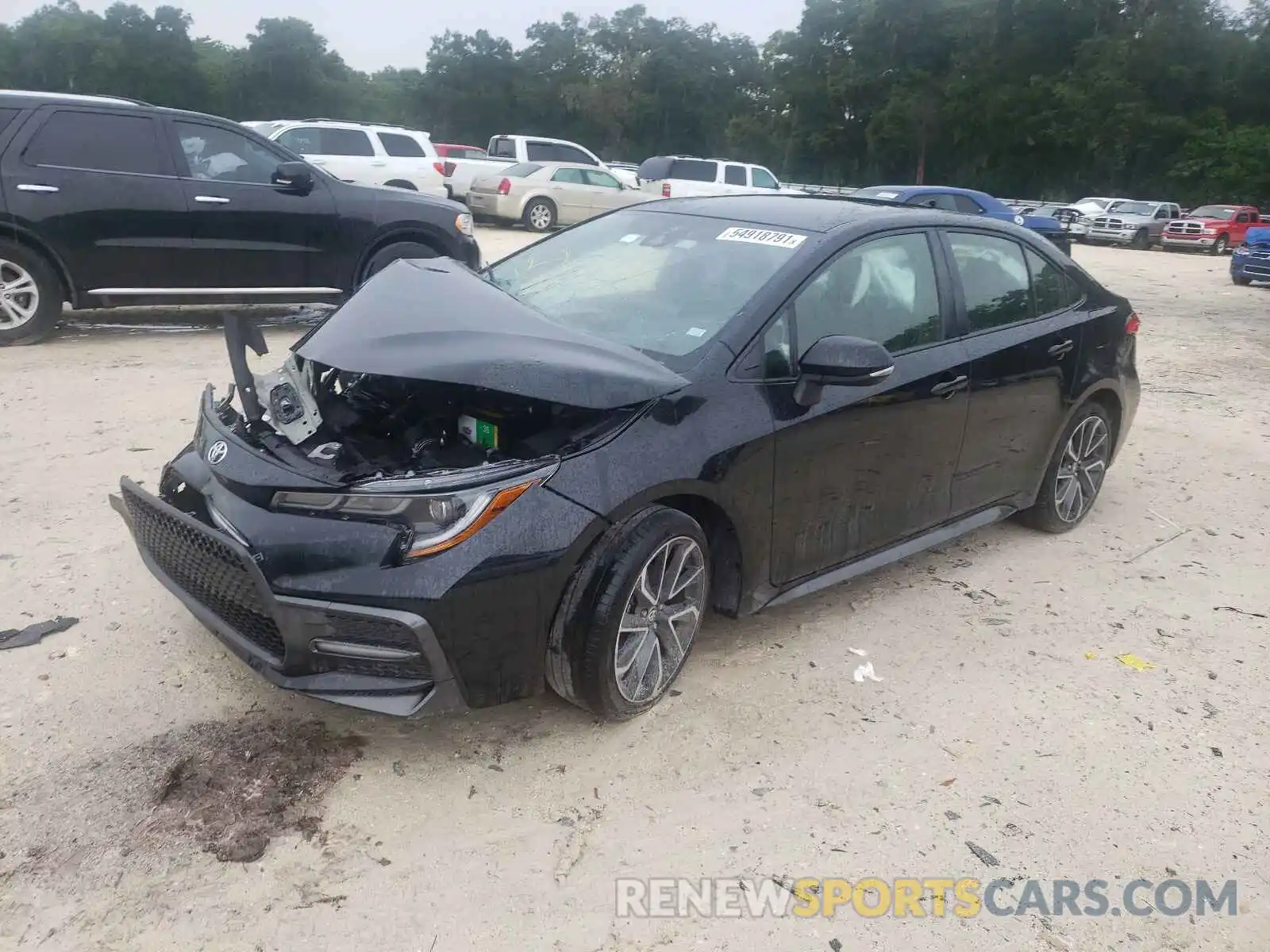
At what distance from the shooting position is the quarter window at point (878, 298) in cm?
368

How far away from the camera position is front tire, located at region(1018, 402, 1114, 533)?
504 cm

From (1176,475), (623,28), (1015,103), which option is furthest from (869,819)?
(623,28)

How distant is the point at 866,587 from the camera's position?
4.50 metres

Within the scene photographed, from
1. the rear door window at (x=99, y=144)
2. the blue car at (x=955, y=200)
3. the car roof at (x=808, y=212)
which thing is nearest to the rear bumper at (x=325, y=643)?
the car roof at (x=808, y=212)

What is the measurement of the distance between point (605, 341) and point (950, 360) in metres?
1.57

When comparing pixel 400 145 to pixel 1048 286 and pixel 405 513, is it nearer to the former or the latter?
pixel 1048 286

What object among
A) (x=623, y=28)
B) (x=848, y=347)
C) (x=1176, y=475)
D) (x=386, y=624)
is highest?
(x=623, y=28)

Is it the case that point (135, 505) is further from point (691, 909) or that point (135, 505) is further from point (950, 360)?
point (950, 360)

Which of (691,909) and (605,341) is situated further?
(605,341)

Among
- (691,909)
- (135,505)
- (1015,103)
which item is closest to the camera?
(691,909)

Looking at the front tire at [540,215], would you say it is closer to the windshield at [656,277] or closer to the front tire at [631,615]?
the windshield at [656,277]

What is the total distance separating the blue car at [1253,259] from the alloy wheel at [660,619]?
61.2 feet

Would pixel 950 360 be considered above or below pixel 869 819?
above

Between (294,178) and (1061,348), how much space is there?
21.1 feet
